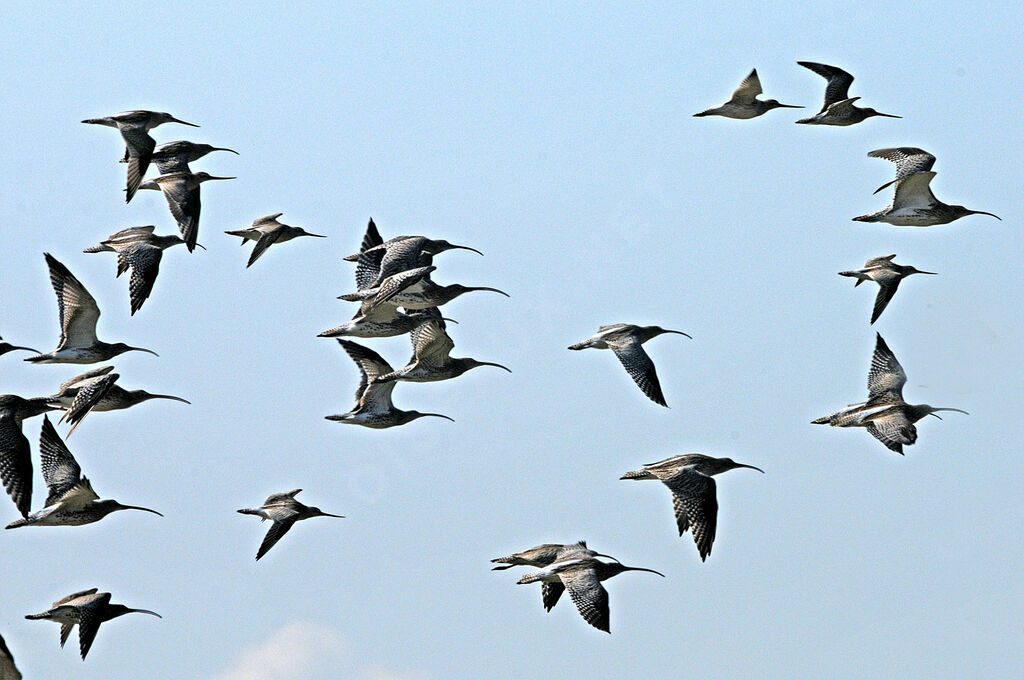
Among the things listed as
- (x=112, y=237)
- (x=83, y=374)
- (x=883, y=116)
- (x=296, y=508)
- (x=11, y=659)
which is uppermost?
(x=883, y=116)

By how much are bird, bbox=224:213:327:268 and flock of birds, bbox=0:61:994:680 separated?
0.02m

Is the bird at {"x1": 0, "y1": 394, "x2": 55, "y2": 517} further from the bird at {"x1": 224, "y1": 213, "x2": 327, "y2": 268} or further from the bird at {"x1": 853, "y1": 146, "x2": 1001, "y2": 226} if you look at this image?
the bird at {"x1": 853, "y1": 146, "x2": 1001, "y2": 226}

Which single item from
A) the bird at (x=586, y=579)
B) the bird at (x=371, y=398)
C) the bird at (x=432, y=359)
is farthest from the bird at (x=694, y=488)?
the bird at (x=371, y=398)

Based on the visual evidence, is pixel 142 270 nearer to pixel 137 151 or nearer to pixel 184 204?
pixel 184 204

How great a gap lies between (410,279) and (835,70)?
10.6m

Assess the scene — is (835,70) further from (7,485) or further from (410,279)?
(7,485)

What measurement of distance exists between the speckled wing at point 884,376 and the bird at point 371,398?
26.3ft

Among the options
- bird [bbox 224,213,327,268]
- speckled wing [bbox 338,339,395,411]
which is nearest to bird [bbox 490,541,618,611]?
speckled wing [bbox 338,339,395,411]

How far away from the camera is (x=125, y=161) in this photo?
29.1 m

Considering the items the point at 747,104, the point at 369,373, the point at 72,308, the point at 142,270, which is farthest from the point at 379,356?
the point at 747,104

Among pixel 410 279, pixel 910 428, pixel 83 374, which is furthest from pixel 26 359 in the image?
pixel 910 428

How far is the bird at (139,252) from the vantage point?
2795cm

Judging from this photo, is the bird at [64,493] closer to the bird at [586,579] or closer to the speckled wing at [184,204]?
the speckled wing at [184,204]

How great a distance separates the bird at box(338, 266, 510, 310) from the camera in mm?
25625
